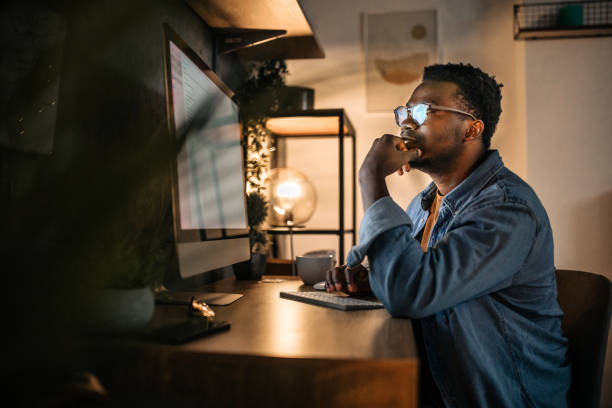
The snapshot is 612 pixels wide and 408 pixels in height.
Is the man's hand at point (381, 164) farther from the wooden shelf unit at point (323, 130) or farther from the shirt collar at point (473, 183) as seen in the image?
the wooden shelf unit at point (323, 130)

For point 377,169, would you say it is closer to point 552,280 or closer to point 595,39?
point 552,280

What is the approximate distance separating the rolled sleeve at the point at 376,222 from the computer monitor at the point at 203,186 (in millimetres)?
311

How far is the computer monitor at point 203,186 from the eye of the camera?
810mm

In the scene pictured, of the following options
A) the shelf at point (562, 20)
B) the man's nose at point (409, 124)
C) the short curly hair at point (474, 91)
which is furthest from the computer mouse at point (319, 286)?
the shelf at point (562, 20)

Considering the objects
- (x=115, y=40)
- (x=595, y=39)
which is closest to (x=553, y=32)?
(x=595, y=39)

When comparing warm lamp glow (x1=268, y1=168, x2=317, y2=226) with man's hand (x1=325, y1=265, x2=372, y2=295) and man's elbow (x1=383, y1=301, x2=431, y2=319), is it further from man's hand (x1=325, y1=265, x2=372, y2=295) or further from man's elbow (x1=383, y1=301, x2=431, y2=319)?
man's elbow (x1=383, y1=301, x2=431, y2=319)

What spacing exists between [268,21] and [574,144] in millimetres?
1697

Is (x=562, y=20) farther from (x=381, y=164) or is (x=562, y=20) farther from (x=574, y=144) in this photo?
(x=381, y=164)

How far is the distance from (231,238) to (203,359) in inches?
22.3

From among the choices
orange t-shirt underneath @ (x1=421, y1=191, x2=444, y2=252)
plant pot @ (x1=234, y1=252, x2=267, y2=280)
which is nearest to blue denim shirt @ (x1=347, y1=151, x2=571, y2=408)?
orange t-shirt underneath @ (x1=421, y1=191, x2=444, y2=252)

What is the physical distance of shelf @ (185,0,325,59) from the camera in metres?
1.41

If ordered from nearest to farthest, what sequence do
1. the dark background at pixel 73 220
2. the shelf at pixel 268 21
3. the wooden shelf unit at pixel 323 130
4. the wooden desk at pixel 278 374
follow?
the dark background at pixel 73 220 → the wooden desk at pixel 278 374 → the shelf at pixel 268 21 → the wooden shelf unit at pixel 323 130

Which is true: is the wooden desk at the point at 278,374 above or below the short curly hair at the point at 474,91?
below

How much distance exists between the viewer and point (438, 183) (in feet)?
4.27
